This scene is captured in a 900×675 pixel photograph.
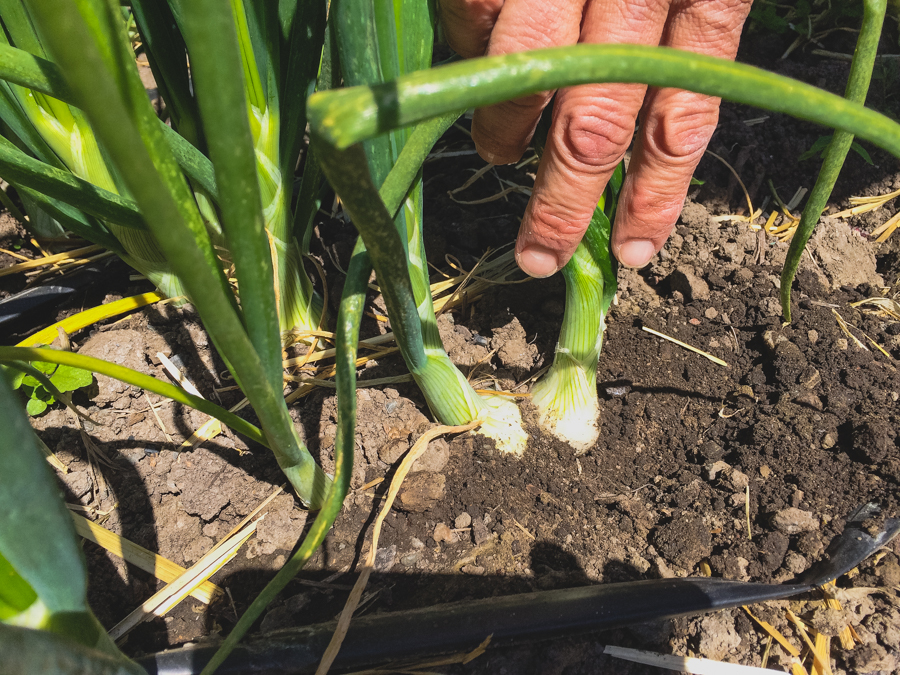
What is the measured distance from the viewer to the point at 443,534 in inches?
36.7

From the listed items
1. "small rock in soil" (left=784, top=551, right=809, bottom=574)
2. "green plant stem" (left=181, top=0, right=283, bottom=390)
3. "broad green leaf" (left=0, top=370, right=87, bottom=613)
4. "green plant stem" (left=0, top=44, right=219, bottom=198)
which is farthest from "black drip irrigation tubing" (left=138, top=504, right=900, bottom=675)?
"green plant stem" (left=0, top=44, right=219, bottom=198)

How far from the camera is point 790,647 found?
0.83 metres

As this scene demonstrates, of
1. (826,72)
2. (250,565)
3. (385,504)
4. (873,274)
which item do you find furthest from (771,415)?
(826,72)

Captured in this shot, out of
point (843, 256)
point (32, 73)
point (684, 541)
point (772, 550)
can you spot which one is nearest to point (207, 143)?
point (32, 73)

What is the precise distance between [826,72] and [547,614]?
1768mm

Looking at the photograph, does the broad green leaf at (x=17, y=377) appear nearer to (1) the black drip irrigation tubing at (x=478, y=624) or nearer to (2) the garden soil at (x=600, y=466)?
(2) the garden soil at (x=600, y=466)

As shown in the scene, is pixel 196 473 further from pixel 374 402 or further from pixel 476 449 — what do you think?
pixel 476 449

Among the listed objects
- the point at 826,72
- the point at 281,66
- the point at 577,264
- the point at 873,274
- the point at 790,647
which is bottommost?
the point at 790,647

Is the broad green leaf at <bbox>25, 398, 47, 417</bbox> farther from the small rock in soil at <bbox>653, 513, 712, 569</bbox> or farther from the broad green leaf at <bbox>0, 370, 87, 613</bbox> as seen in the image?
the small rock in soil at <bbox>653, 513, 712, 569</bbox>

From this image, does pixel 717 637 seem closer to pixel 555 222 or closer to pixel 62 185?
pixel 555 222

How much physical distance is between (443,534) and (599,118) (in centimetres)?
70

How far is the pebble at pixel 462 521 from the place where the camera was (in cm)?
94

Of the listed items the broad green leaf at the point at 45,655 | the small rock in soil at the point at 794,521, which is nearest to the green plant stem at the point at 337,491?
the broad green leaf at the point at 45,655

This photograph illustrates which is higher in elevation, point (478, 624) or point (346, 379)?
point (346, 379)
